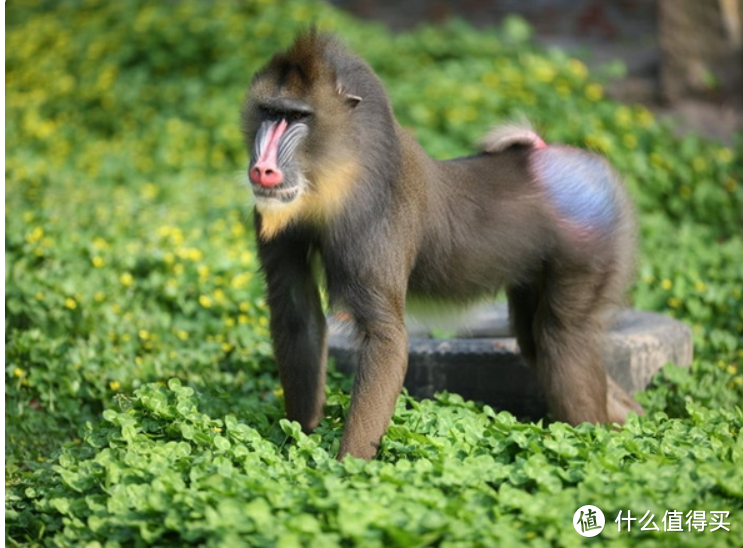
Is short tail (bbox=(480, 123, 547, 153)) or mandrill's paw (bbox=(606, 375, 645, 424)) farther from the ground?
short tail (bbox=(480, 123, 547, 153))

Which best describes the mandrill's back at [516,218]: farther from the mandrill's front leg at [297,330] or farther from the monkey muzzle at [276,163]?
the monkey muzzle at [276,163]

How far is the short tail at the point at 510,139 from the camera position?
4.87 meters

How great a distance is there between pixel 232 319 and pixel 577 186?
2.04 meters

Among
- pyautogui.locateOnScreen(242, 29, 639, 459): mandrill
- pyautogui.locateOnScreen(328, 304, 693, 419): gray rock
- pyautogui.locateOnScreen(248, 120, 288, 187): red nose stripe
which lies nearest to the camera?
pyautogui.locateOnScreen(248, 120, 288, 187): red nose stripe

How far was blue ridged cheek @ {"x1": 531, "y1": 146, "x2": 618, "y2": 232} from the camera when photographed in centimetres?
480

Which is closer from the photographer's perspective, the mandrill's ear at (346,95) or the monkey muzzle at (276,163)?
the monkey muzzle at (276,163)

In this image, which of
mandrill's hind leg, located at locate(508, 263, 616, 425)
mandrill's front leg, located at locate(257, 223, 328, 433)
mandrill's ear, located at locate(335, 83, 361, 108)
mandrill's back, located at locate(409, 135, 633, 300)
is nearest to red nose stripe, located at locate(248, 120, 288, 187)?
mandrill's ear, located at locate(335, 83, 361, 108)

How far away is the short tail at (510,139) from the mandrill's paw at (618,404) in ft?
3.47

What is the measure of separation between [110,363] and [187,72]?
17.2 feet

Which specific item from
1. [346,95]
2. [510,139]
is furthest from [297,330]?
[510,139]

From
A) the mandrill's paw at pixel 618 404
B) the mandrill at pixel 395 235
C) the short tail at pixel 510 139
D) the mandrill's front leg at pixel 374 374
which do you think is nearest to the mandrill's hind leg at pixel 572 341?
the mandrill at pixel 395 235

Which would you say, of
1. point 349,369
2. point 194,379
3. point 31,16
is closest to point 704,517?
point 349,369

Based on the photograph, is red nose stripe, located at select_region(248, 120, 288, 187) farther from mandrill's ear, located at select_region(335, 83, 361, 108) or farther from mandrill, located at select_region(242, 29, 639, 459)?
mandrill's ear, located at select_region(335, 83, 361, 108)

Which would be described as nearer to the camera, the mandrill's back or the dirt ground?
the mandrill's back
